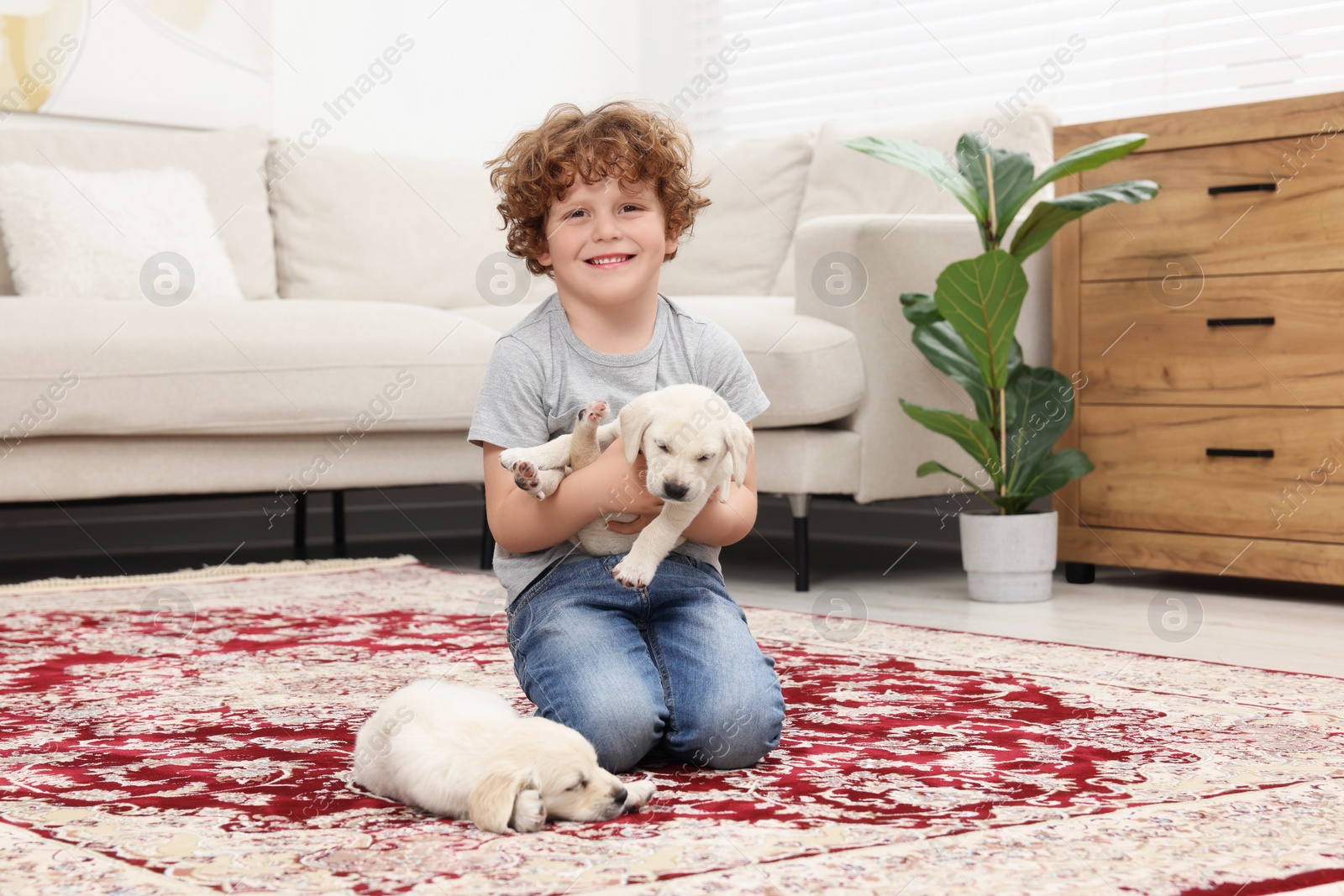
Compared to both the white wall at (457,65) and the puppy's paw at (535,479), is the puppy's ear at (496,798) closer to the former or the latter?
the puppy's paw at (535,479)

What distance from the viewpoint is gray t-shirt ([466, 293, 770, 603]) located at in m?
1.44

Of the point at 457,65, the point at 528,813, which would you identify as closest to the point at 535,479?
the point at 528,813

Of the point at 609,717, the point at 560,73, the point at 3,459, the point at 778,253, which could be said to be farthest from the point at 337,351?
the point at 560,73

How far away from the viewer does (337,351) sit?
279 centimetres

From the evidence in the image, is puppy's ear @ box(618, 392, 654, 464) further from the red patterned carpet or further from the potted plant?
the potted plant

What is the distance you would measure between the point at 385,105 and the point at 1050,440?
2.52 m

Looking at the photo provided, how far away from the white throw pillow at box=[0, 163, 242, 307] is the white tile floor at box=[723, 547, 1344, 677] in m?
1.43

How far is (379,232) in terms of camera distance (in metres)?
3.61

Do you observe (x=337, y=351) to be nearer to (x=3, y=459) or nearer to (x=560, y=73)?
(x=3, y=459)

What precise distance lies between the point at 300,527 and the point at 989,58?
2270mm

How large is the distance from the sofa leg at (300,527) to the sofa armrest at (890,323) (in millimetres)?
1396

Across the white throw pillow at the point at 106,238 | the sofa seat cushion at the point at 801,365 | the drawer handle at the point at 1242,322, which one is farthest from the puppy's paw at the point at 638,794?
the white throw pillow at the point at 106,238

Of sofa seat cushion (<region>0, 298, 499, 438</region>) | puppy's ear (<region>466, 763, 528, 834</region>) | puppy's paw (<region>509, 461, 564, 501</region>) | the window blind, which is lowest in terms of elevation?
puppy's ear (<region>466, 763, 528, 834</region>)

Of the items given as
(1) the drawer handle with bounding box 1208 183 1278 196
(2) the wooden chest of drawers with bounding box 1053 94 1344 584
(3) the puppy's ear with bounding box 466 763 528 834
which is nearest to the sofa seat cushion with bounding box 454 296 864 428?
(2) the wooden chest of drawers with bounding box 1053 94 1344 584
